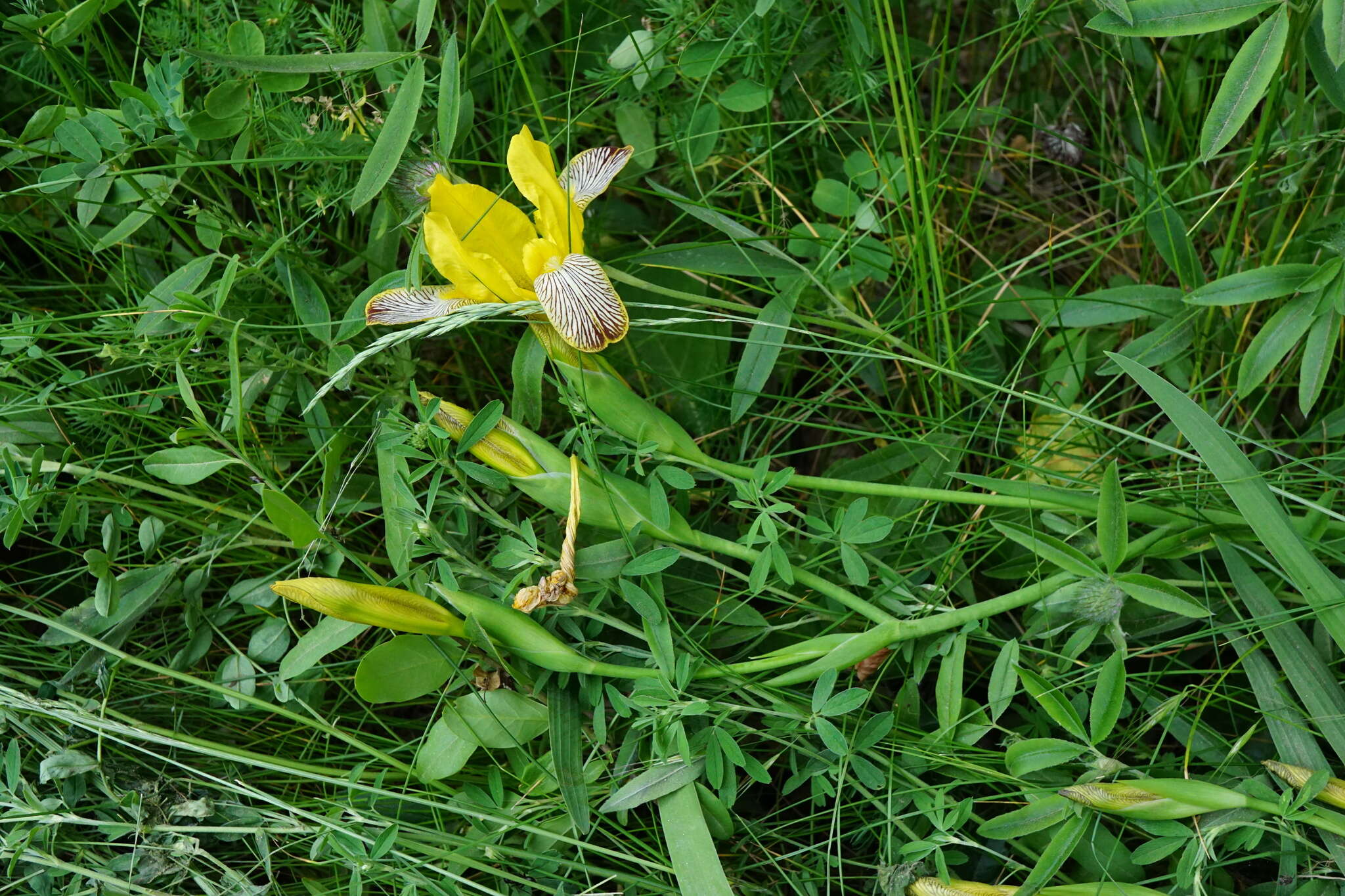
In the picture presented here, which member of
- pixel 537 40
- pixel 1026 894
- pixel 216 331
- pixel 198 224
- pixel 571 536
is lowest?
pixel 1026 894

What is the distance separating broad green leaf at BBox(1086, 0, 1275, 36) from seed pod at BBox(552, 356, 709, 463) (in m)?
0.58

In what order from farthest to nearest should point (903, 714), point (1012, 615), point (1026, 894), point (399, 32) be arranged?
point (399, 32) < point (1012, 615) < point (903, 714) < point (1026, 894)

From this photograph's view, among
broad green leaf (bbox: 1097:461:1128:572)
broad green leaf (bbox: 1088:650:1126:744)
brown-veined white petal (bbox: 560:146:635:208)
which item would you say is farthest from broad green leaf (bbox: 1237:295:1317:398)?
brown-veined white petal (bbox: 560:146:635:208)

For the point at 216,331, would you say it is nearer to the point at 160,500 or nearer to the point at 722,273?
the point at 160,500

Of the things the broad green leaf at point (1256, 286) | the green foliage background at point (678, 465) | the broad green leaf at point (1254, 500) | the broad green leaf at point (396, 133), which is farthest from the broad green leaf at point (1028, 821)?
the broad green leaf at point (396, 133)

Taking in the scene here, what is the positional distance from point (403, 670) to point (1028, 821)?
2.26 ft

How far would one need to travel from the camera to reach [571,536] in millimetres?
1075

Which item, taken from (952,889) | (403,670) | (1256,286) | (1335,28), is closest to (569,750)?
(403,670)

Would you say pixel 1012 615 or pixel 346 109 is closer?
pixel 346 109

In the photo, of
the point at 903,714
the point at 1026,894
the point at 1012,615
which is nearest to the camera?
the point at 1026,894

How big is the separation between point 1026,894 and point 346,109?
44.5 inches

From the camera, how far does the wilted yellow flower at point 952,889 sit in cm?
105

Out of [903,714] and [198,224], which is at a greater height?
[198,224]

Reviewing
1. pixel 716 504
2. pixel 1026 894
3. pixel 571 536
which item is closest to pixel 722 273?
pixel 716 504
